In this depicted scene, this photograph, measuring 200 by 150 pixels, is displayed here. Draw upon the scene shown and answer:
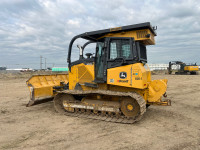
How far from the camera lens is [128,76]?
5715 mm

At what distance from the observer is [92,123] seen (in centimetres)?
564

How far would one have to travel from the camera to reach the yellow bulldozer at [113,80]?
5637mm

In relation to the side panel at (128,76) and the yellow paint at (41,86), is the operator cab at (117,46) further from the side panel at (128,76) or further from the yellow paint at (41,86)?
the yellow paint at (41,86)

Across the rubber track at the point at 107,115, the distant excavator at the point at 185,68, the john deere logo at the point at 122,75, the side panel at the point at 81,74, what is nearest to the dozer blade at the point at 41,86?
the rubber track at the point at 107,115

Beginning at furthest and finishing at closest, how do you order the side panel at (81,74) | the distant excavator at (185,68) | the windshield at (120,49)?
the distant excavator at (185,68) → the side panel at (81,74) → the windshield at (120,49)

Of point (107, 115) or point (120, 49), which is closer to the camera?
point (107, 115)

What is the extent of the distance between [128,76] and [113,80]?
1.84 ft

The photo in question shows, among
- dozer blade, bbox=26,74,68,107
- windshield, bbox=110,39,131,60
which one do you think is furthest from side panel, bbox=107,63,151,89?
dozer blade, bbox=26,74,68,107

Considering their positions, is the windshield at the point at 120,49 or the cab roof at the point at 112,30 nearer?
the cab roof at the point at 112,30

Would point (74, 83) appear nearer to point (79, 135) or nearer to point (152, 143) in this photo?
point (79, 135)

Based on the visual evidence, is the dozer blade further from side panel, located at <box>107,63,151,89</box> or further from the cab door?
side panel, located at <box>107,63,151,89</box>

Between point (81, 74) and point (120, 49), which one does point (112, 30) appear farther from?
point (81, 74)

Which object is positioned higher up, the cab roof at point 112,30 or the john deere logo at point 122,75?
the cab roof at point 112,30

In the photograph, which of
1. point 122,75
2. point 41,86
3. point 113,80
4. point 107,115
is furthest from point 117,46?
point 41,86
